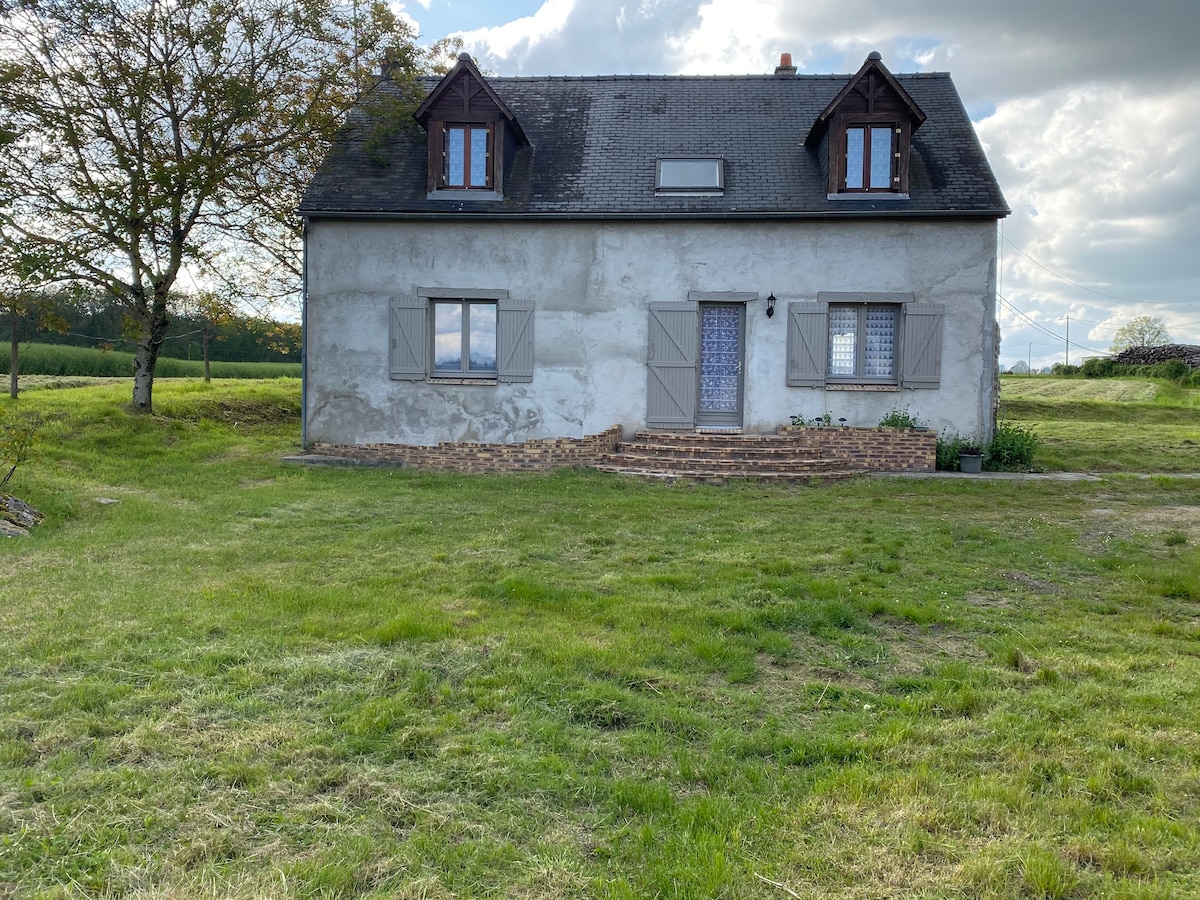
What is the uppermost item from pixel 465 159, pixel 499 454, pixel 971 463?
pixel 465 159

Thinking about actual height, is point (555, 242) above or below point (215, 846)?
above

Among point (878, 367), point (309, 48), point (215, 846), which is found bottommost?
point (215, 846)

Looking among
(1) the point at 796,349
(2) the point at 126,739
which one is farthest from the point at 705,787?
(1) the point at 796,349

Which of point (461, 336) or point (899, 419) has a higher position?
point (461, 336)

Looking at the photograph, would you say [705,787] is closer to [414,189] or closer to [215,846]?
[215,846]

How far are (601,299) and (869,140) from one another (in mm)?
5269

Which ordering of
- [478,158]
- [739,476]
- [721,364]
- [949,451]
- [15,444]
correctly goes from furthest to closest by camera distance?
[478,158] < [721,364] < [949,451] < [739,476] < [15,444]

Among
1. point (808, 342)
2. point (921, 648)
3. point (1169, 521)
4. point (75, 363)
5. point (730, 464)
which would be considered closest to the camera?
point (921, 648)

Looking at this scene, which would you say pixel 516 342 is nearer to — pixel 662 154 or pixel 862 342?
pixel 662 154

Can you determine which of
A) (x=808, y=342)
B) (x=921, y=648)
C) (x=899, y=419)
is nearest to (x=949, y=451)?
(x=899, y=419)

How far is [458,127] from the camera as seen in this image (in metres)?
14.2

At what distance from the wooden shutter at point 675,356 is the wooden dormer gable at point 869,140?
3.24 metres

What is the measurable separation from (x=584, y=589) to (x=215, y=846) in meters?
3.48

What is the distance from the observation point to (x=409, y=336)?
14.0 metres
